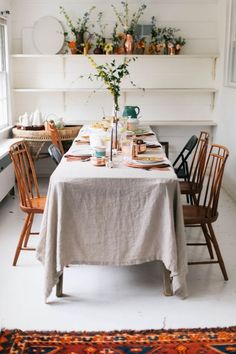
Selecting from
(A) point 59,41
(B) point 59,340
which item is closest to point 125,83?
(A) point 59,41

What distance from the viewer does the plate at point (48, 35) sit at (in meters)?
5.90

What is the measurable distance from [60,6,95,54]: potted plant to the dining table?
131 inches

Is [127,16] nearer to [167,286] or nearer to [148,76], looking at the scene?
[148,76]

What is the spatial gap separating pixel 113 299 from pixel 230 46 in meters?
3.72

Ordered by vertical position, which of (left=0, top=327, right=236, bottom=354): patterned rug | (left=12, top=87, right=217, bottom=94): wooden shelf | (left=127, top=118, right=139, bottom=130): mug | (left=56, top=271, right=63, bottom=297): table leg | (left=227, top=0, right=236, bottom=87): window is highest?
(left=227, top=0, right=236, bottom=87): window

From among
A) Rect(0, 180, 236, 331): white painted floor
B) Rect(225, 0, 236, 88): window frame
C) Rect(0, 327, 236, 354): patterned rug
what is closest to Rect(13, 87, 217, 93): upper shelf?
Rect(225, 0, 236, 88): window frame

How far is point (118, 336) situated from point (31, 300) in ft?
2.22

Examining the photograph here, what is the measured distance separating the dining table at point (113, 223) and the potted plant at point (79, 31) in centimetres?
334

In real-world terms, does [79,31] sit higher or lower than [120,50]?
higher

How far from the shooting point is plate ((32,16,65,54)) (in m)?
5.90

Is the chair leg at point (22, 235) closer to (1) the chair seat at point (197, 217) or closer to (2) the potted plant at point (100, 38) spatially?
(1) the chair seat at point (197, 217)

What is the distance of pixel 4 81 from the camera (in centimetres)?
574

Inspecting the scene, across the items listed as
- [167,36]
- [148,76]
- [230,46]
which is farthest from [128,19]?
[230,46]

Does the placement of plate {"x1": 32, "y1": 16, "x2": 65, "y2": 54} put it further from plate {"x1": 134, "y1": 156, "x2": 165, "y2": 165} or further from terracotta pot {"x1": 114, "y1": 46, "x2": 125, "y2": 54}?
plate {"x1": 134, "y1": 156, "x2": 165, "y2": 165}
